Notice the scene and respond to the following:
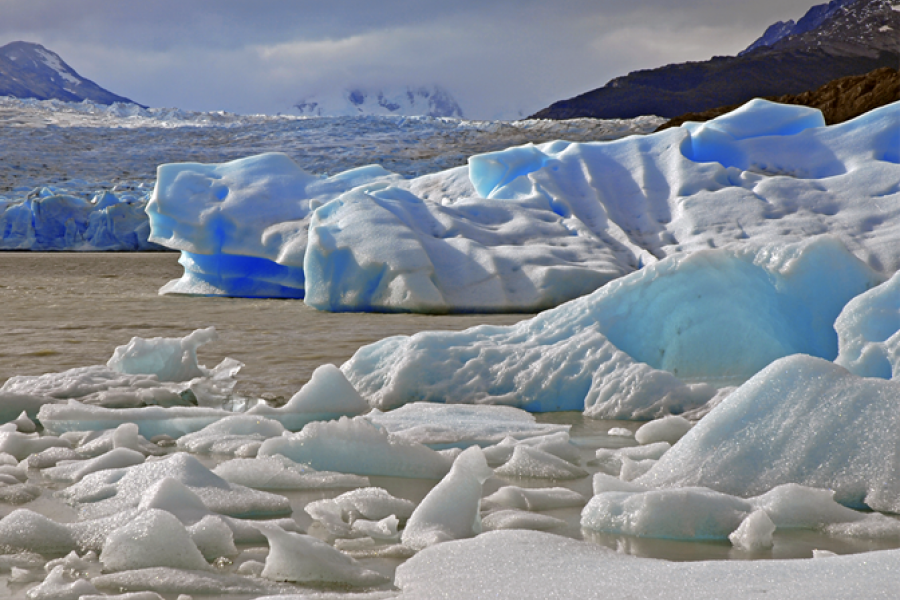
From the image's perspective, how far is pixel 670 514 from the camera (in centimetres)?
184

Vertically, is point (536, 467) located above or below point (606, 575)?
below

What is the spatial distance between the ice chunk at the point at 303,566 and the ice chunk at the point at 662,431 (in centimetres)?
151

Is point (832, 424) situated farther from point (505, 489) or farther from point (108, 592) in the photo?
point (108, 592)

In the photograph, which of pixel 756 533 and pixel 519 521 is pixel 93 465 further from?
pixel 756 533

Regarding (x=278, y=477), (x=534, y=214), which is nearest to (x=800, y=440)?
(x=278, y=477)

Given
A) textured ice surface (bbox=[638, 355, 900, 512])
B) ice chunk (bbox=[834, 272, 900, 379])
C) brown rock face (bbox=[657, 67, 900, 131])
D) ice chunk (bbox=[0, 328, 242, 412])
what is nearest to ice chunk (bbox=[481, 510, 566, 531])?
textured ice surface (bbox=[638, 355, 900, 512])

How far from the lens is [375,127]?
3056 centimetres

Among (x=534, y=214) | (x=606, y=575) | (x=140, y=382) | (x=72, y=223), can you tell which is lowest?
(x=72, y=223)

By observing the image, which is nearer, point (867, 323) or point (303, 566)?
point (303, 566)

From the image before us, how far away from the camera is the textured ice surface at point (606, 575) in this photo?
129 centimetres

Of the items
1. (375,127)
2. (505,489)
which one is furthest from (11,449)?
(375,127)

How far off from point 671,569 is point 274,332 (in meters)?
4.80

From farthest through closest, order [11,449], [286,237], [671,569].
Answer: [286,237]
[11,449]
[671,569]

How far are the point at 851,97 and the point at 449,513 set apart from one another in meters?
27.4
